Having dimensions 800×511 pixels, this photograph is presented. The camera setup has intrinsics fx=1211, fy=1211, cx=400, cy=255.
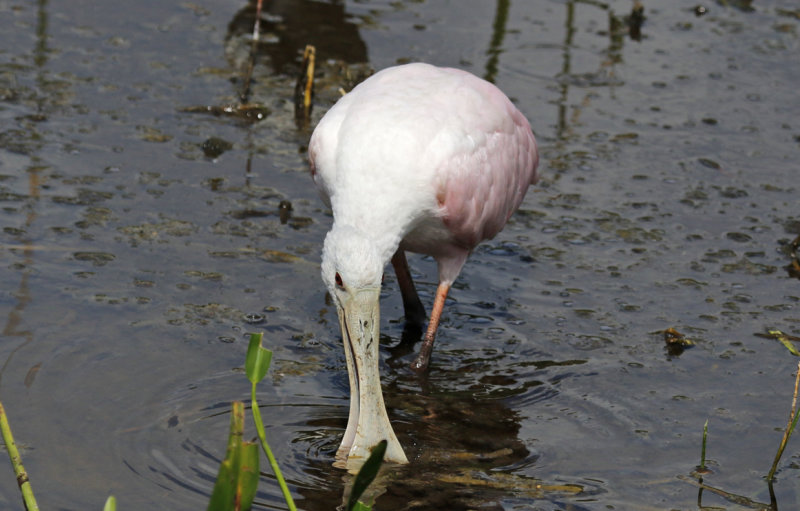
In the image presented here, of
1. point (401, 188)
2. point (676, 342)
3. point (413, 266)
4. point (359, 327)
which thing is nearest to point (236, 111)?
point (413, 266)

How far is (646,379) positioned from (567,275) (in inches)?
43.8

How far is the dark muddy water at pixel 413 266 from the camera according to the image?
4773 millimetres

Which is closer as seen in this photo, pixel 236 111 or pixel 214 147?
pixel 214 147

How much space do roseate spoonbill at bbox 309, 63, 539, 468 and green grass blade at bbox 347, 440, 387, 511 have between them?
1.33m

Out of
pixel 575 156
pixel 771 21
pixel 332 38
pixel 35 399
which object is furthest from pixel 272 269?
pixel 771 21

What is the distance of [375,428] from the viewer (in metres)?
4.74

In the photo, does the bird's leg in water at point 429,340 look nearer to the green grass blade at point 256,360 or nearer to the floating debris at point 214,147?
the floating debris at point 214,147

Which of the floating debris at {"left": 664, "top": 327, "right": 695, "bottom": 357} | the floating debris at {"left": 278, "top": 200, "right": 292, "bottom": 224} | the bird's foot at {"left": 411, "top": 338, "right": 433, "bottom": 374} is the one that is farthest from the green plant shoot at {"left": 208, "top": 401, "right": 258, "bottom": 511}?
the floating debris at {"left": 278, "top": 200, "right": 292, "bottom": 224}

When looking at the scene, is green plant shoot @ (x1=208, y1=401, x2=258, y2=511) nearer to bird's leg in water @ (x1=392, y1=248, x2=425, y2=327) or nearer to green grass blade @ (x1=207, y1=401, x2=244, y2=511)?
green grass blade @ (x1=207, y1=401, x2=244, y2=511)

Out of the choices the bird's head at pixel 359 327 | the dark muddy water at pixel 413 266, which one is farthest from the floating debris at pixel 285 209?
the bird's head at pixel 359 327

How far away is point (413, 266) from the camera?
22.2 ft

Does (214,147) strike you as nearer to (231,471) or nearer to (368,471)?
(368,471)

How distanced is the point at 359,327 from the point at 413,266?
206cm

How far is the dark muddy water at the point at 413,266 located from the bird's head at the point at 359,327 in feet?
0.50
